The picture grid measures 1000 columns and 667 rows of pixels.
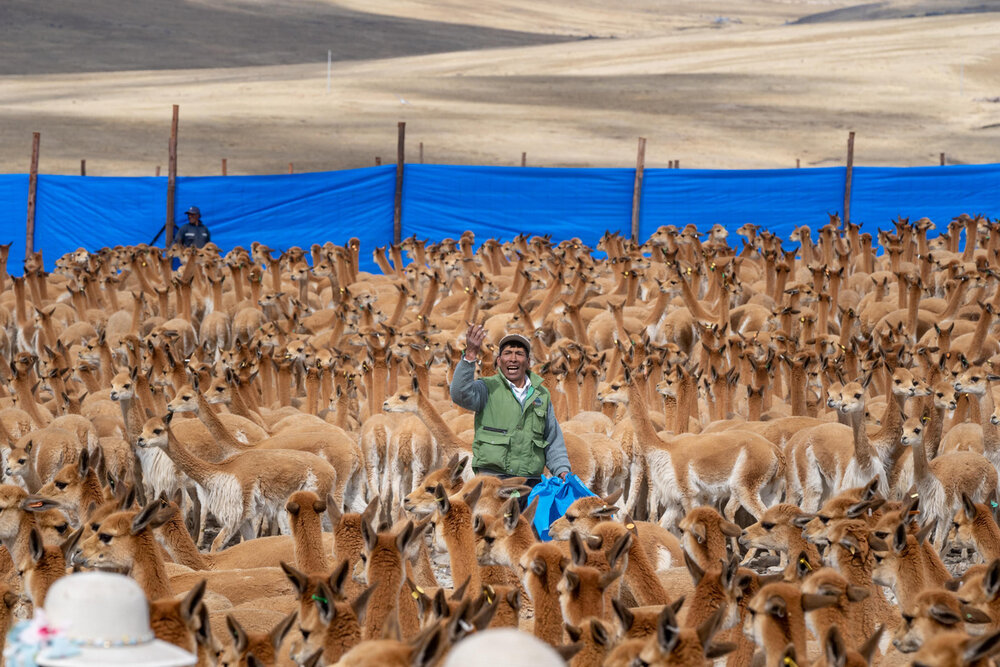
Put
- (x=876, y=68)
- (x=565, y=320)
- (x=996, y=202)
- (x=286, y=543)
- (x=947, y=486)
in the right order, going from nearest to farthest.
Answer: (x=286, y=543), (x=947, y=486), (x=565, y=320), (x=996, y=202), (x=876, y=68)

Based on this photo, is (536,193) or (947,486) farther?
(536,193)

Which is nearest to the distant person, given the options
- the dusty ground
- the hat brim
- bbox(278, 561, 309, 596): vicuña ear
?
bbox(278, 561, 309, 596): vicuña ear

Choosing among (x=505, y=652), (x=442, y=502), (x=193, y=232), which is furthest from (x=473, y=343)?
(x=193, y=232)

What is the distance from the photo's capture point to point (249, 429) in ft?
36.7

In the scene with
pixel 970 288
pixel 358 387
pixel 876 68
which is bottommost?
pixel 358 387

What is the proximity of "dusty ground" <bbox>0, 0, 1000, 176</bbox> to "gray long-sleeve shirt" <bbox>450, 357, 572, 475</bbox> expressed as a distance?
3687 centimetres

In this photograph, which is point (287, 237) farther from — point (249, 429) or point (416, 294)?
point (249, 429)

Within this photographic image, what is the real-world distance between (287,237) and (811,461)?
14.3 meters

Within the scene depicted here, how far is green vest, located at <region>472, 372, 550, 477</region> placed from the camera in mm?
7730

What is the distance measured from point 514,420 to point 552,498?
50cm

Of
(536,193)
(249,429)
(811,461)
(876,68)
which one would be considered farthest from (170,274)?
(876,68)

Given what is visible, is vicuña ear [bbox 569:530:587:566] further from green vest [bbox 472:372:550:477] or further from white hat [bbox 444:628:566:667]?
white hat [bbox 444:628:566:667]

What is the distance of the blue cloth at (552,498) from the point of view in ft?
24.7

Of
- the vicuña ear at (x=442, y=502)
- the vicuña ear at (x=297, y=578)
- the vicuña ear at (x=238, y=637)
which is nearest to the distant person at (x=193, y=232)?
the vicuña ear at (x=442, y=502)
